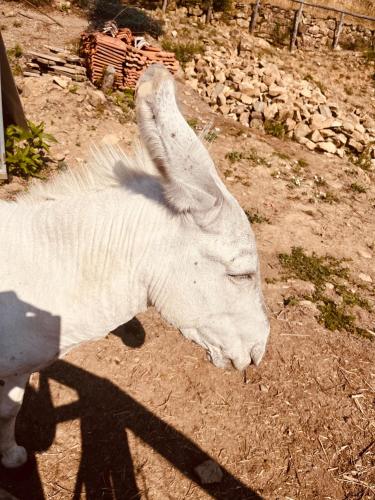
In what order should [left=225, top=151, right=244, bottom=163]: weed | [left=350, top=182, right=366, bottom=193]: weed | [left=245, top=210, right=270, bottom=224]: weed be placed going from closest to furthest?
1. [left=245, top=210, right=270, bottom=224]: weed
2. [left=225, top=151, right=244, bottom=163]: weed
3. [left=350, top=182, right=366, bottom=193]: weed

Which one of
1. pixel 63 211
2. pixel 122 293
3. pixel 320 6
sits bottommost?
pixel 122 293

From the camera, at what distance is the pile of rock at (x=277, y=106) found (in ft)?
38.1

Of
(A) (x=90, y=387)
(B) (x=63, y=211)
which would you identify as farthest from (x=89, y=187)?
(A) (x=90, y=387)

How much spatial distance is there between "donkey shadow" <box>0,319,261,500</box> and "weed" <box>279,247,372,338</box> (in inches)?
111

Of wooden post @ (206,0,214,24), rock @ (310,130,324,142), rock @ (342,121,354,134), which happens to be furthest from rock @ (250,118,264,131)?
wooden post @ (206,0,214,24)

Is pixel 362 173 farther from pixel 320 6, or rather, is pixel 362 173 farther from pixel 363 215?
pixel 320 6

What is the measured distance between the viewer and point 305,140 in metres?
11.4

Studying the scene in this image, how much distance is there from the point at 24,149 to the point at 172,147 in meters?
5.67

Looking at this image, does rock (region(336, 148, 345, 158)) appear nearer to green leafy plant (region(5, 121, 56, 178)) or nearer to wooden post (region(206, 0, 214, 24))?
green leafy plant (region(5, 121, 56, 178))

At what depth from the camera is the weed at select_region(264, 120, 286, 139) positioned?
1145 cm

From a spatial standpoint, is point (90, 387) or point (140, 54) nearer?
point (90, 387)

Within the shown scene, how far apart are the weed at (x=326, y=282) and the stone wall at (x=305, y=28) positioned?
1825cm

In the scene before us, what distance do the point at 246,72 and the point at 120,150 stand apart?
40.3 feet

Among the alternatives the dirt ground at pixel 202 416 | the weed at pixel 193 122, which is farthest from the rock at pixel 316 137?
the dirt ground at pixel 202 416
